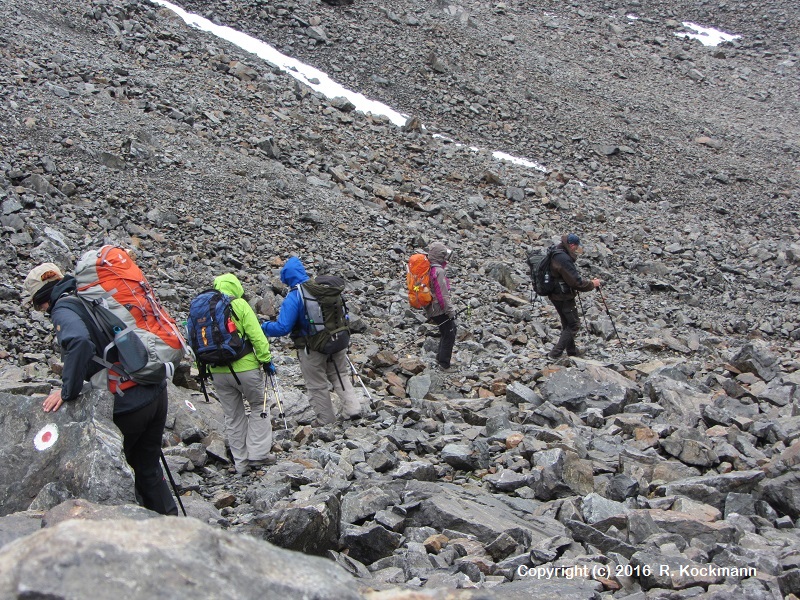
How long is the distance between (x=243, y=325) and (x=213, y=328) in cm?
32

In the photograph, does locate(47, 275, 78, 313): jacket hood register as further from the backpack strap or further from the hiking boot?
the hiking boot

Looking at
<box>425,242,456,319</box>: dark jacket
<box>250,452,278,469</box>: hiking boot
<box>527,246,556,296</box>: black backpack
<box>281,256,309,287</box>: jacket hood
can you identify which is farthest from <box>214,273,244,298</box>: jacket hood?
<box>527,246,556,296</box>: black backpack

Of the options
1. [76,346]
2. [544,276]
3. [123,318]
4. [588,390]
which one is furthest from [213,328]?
[544,276]

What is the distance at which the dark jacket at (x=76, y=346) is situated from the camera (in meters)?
4.93

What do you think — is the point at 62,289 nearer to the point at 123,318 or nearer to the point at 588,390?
the point at 123,318

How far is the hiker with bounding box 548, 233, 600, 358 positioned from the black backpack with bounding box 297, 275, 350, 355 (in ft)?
14.5

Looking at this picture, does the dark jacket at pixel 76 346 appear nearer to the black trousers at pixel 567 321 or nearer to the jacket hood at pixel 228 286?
the jacket hood at pixel 228 286

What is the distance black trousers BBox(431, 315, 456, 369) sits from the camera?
1177cm

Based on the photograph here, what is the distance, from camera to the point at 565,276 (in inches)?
471

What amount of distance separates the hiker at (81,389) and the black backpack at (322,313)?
342 cm

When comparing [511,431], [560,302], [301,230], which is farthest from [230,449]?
[301,230]

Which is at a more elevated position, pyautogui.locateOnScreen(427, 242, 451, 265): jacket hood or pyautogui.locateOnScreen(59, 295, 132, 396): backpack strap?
pyautogui.locateOnScreen(59, 295, 132, 396): backpack strap

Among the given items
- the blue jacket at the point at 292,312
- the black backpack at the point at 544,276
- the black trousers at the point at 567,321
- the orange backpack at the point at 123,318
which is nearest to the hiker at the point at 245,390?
the blue jacket at the point at 292,312

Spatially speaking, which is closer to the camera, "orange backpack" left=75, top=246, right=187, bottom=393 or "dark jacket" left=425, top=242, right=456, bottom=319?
"orange backpack" left=75, top=246, right=187, bottom=393
